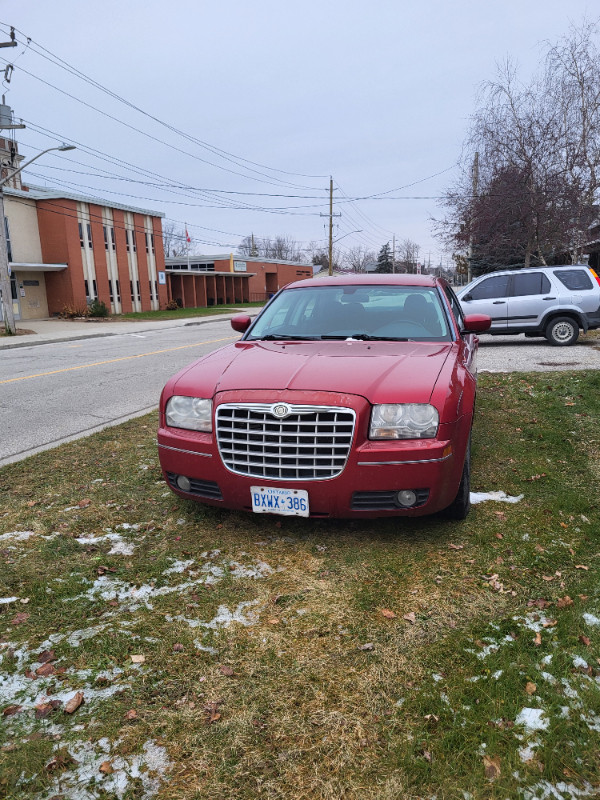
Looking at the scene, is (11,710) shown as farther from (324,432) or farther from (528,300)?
(528,300)

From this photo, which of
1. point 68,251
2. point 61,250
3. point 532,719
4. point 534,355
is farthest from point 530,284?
point 61,250

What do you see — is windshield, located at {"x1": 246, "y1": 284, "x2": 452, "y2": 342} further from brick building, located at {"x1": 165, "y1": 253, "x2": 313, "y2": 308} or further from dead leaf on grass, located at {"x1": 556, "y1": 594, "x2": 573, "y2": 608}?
brick building, located at {"x1": 165, "y1": 253, "x2": 313, "y2": 308}

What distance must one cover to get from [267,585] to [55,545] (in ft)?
4.82

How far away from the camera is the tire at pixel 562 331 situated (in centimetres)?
1277

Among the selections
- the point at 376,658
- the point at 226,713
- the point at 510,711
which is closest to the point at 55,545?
the point at 226,713

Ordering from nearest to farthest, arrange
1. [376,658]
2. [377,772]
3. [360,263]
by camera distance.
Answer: [377,772], [376,658], [360,263]

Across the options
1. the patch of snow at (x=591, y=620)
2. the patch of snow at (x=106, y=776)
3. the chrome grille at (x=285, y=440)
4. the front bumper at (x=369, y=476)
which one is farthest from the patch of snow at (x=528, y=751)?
the chrome grille at (x=285, y=440)

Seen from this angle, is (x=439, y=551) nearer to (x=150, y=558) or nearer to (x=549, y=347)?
(x=150, y=558)

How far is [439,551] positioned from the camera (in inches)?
134

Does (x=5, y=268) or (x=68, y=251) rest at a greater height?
(x=68, y=251)

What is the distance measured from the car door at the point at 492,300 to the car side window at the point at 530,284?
202 mm

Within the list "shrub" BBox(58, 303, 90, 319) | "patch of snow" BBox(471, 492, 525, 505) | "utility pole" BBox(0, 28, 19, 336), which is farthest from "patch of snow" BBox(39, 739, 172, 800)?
"shrub" BBox(58, 303, 90, 319)

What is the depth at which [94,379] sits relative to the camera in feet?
35.4

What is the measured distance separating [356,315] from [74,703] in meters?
3.41
